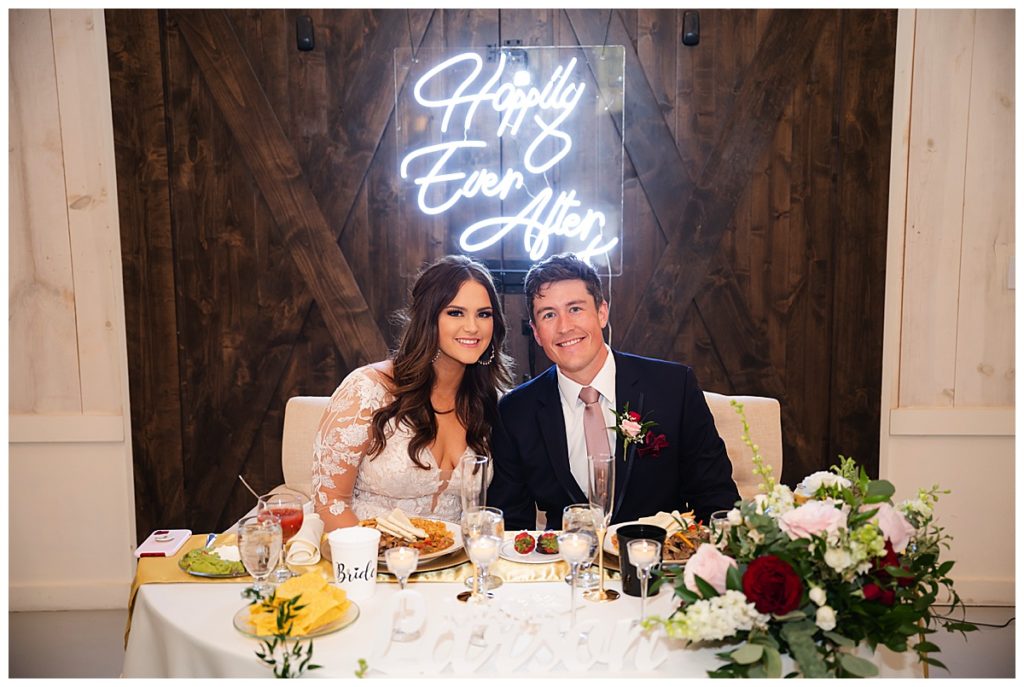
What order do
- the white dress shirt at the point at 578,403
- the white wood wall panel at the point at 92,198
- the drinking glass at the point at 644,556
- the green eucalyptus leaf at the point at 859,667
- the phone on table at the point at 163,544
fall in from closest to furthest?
A: the green eucalyptus leaf at the point at 859,667, the drinking glass at the point at 644,556, the phone on table at the point at 163,544, the white dress shirt at the point at 578,403, the white wood wall panel at the point at 92,198

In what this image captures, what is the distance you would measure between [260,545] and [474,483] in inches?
16.7

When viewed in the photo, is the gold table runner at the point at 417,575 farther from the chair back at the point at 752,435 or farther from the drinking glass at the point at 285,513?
the chair back at the point at 752,435

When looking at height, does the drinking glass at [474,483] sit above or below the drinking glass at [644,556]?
above

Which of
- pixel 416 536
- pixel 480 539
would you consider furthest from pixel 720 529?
pixel 416 536

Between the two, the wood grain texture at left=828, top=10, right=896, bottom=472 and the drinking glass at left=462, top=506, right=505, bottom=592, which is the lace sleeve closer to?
the drinking glass at left=462, top=506, right=505, bottom=592

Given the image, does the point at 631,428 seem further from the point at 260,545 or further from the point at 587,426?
the point at 260,545

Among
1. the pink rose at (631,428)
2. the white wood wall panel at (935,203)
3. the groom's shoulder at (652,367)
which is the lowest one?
the pink rose at (631,428)

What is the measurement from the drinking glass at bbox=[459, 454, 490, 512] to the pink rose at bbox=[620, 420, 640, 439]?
2.49 ft

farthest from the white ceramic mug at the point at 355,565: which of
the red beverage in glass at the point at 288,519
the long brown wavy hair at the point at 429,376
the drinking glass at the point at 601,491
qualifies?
the long brown wavy hair at the point at 429,376

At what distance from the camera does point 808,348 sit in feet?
11.7

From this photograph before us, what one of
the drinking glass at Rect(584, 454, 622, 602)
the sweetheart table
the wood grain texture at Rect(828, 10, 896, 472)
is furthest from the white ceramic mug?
the wood grain texture at Rect(828, 10, 896, 472)

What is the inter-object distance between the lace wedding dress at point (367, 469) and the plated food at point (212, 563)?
63 cm

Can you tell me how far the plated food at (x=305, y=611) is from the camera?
57.9 inches

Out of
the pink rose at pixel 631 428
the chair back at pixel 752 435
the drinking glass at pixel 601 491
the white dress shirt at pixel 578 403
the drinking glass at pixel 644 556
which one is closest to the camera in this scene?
the drinking glass at pixel 644 556
